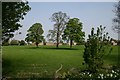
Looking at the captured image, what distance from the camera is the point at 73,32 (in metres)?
25.4

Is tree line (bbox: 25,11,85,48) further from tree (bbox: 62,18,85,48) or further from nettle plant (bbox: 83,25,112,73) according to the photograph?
nettle plant (bbox: 83,25,112,73)

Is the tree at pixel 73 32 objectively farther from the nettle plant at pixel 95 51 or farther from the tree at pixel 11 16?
the nettle plant at pixel 95 51

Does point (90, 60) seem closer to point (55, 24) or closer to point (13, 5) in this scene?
point (13, 5)

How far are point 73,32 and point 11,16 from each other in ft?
33.2

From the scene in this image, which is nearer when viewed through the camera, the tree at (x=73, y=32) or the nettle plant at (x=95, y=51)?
the nettle plant at (x=95, y=51)

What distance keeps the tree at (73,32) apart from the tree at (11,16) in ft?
19.7

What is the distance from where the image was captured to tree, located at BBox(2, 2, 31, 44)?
15.8m

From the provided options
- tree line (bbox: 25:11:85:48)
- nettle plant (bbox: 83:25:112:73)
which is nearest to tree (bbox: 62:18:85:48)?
tree line (bbox: 25:11:85:48)

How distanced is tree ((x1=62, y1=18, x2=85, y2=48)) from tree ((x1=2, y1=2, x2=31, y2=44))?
6011 millimetres

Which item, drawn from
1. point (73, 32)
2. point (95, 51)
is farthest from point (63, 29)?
point (95, 51)

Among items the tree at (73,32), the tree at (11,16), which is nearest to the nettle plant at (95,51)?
the tree at (11,16)

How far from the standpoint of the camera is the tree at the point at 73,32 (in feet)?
75.8

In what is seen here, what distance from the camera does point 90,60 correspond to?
10.9 m

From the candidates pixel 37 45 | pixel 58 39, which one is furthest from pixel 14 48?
pixel 58 39
